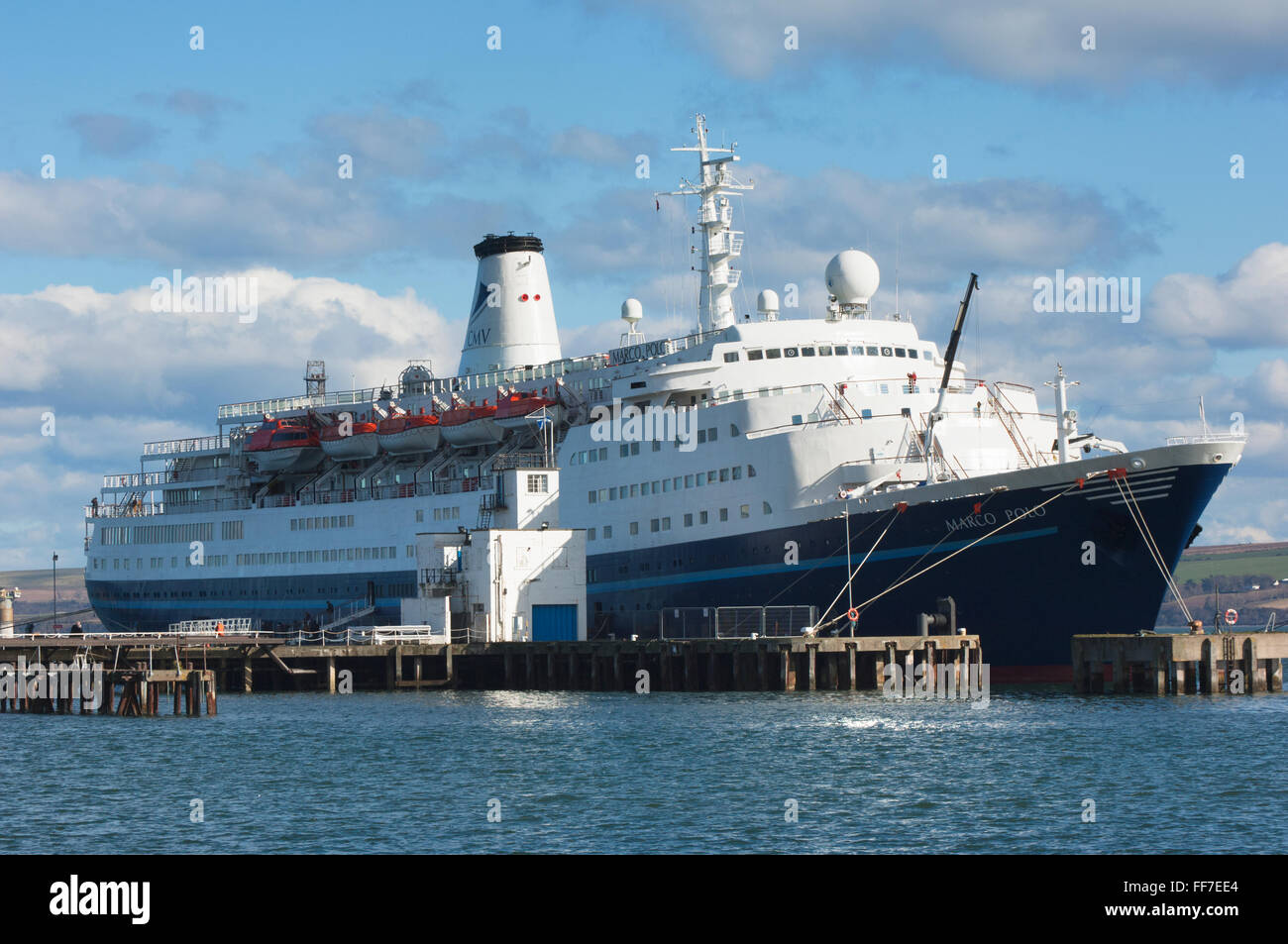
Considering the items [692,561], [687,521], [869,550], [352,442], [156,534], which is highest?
[352,442]

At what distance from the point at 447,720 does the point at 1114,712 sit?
61.2 feet

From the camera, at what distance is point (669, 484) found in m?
58.4

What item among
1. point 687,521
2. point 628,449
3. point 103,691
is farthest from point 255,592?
point 687,521

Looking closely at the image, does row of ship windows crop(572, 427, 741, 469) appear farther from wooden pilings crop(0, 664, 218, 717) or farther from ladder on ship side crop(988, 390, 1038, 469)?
wooden pilings crop(0, 664, 218, 717)

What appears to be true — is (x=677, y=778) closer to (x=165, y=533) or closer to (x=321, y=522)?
(x=321, y=522)

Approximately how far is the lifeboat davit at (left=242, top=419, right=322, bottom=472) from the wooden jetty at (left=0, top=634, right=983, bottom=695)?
60.4 feet

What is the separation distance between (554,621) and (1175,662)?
23115mm

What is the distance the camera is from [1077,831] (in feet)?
85.1

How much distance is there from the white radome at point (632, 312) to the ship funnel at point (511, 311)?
745 cm

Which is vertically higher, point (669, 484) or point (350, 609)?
point (669, 484)

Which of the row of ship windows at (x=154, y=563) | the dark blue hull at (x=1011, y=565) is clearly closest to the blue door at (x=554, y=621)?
the dark blue hull at (x=1011, y=565)

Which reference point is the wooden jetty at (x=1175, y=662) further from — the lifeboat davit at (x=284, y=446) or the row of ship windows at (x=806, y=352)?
the lifeboat davit at (x=284, y=446)
